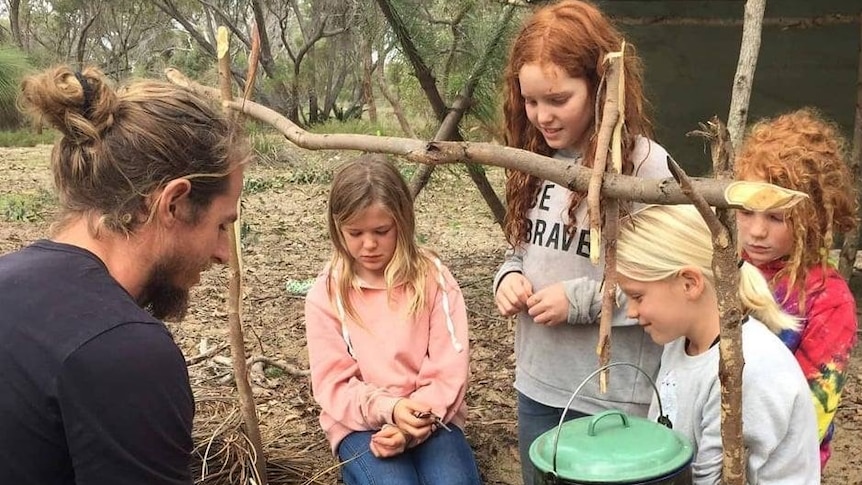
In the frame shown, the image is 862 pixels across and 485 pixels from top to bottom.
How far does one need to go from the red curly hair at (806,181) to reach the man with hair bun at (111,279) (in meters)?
1.06

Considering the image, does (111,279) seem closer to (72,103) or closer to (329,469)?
(72,103)

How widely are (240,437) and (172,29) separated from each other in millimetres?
22490

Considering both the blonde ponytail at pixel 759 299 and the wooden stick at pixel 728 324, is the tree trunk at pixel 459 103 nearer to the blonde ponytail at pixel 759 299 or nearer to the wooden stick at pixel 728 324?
the blonde ponytail at pixel 759 299

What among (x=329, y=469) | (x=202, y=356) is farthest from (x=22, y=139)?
(x=329, y=469)

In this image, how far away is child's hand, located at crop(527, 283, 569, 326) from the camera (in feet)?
5.62

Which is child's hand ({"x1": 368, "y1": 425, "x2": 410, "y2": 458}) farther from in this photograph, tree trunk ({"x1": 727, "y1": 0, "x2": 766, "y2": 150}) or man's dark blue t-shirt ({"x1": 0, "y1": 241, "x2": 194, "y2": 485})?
tree trunk ({"x1": 727, "y1": 0, "x2": 766, "y2": 150})

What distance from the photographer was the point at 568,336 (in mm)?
1794

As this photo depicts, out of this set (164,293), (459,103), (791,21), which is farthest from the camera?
(791,21)

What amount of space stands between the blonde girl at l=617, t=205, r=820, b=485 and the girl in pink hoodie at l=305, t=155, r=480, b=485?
0.77 m

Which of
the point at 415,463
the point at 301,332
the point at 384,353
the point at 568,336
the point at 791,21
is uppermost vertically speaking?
the point at 791,21

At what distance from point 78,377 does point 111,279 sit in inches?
6.3

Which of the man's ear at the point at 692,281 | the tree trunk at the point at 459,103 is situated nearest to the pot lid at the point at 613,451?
the man's ear at the point at 692,281

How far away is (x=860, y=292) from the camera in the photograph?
4395 mm

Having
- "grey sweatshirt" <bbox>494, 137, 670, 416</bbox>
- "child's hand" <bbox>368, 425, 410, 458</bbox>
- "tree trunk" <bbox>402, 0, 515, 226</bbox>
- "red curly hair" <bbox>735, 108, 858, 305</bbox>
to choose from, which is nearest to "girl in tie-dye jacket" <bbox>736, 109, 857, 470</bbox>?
"red curly hair" <bbox>735, 108, 858, 305</bbox>
